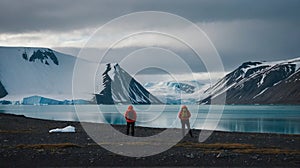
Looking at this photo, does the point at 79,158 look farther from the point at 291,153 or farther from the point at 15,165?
the point at 291,153

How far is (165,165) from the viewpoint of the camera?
18078 millimetres

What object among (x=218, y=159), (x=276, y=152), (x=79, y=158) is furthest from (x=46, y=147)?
(x=276, y=152)

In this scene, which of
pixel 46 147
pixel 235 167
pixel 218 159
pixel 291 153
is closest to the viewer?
pixel 235 167

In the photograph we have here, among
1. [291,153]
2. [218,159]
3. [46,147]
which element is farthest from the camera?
[46,147]

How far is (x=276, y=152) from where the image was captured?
21625 millimetres

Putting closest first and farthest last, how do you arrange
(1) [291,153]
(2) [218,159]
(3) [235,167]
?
(3) [235,167], (2) [218,159], (1) [291,153]

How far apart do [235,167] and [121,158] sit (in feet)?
15.8

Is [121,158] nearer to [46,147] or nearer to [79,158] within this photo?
[79,158]

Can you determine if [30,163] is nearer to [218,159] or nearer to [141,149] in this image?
[141,149]

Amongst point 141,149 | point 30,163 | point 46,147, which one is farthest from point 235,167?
point 46,147

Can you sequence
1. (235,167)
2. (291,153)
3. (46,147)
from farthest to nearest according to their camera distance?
1. (46,147)
2. (291,153)
3. (235,167)

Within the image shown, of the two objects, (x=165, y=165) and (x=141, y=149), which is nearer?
(x=165, y=165)

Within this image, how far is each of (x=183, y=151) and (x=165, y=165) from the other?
4337mm

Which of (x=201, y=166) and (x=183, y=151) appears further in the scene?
(x=183, y=151)
